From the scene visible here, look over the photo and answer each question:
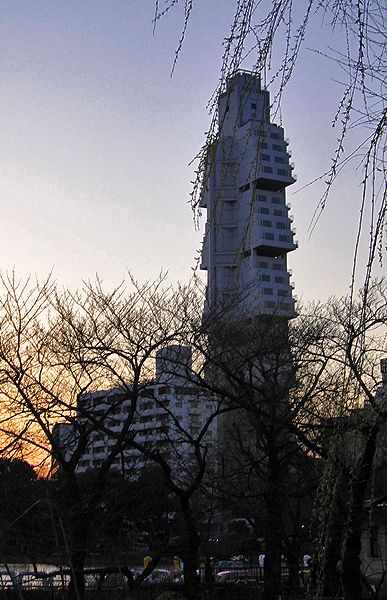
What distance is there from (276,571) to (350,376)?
9535 millimetres

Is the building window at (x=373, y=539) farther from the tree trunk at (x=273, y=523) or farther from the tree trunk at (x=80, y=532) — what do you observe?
the tree trunk at (x=80, y=532)

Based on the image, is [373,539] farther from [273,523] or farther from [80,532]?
[80,532]

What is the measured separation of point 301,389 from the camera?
13.9 meters

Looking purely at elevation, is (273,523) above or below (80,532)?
above

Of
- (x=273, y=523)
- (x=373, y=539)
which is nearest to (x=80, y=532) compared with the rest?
(x=273, y=523)

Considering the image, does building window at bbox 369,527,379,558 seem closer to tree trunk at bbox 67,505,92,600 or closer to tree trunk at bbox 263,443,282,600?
tree trunk at bbox 263,443,282,600

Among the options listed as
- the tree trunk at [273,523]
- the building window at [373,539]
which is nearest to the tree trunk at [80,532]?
the tree trunk at [273,523]

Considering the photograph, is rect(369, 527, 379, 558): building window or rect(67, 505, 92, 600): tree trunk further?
rect(67, 505, 92, 600): tree trunk

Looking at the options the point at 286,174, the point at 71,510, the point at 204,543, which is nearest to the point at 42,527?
the point at 71,510

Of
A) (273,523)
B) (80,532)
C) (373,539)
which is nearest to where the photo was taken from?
(373,539)

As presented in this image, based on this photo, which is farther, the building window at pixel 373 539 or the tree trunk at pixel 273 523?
the tree trunk at pixel 273 523

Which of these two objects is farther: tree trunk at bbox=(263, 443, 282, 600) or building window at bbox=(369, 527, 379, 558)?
tree trunk at bbox=(263, 443, 282, 600)

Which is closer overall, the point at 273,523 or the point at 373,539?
the point at 373,539

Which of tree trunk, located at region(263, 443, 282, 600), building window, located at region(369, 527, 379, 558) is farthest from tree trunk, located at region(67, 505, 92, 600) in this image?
building window, located at region(369, 527, 379, 558)
